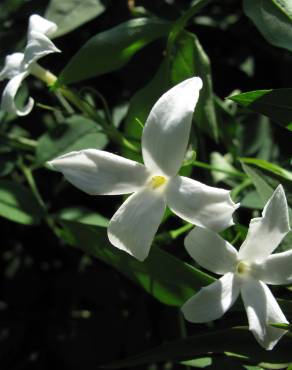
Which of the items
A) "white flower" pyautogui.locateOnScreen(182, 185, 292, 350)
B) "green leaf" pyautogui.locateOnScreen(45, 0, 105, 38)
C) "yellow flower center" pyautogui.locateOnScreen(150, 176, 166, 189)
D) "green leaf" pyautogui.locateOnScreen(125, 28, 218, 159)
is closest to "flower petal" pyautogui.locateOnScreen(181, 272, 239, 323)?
"white flower" pyautogui.locateOnScreen(182, 185, 292, 350)

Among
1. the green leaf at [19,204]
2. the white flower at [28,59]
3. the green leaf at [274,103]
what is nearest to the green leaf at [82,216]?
the green leaf at [19,204]

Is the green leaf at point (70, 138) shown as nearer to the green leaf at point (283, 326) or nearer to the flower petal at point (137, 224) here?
the flower petal at point (137, 224)

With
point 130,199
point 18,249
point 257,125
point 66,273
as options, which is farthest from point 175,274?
point 18,249

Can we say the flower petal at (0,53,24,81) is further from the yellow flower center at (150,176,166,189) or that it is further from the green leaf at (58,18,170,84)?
the yellow flower center at (150,176,166,189)

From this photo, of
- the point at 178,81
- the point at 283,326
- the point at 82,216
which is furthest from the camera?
the point at 82,216

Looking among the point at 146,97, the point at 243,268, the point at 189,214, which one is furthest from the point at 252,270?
the point at 146,97

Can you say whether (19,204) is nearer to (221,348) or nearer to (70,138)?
(70,138)

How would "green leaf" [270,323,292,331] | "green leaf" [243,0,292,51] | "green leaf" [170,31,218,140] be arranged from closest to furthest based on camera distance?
1. "green leaf" [270,323,292,331]
2. "green leaf" [243,0,292,51]
3. "green leaf" [170,31,218,140]
